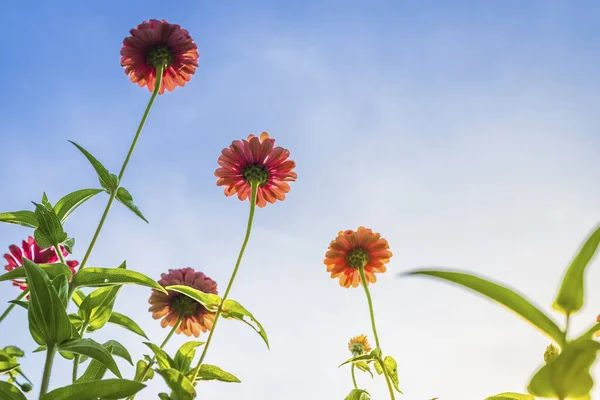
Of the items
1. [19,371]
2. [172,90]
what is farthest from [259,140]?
[19,371]

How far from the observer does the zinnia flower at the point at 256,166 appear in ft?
7.16

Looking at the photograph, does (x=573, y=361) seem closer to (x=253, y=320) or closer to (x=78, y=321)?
(x=253, y=320)

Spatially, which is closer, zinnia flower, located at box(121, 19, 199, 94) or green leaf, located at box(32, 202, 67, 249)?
green leaf, located at box(32, 202, 67, 249)

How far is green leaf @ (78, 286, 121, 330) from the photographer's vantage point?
6.02ft

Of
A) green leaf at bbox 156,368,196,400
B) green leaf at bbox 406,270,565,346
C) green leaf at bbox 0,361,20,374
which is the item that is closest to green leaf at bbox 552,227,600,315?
green leaf at bbox 406,270,565,346

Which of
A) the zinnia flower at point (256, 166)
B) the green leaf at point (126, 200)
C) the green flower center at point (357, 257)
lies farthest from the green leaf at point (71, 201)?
the green flower center at point (357, 257)

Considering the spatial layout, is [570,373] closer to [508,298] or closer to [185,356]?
[508,298]

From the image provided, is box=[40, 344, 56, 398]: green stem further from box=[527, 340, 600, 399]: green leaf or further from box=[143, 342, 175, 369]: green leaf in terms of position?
box=[527, 340, 600, 399]: green leaf

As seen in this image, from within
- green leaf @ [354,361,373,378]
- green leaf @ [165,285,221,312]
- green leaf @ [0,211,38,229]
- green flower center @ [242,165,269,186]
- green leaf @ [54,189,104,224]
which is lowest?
green leaf @ [165,285,221,312]

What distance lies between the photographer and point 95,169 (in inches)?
80.0

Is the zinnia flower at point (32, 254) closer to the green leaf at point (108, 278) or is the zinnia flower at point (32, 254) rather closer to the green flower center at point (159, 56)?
the green leaf at point (108, 278)

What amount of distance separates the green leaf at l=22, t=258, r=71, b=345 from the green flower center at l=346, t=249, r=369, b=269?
1296mm

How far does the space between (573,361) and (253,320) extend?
1120mm

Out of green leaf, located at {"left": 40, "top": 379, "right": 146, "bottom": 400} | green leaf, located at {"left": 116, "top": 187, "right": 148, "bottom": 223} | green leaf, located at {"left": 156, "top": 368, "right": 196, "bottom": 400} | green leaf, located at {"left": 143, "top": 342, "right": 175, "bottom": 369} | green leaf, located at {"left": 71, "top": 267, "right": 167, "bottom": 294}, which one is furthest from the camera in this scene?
green leaf, located at {"left": 116, "top": 187, "right": 148, "bottom": 223}
